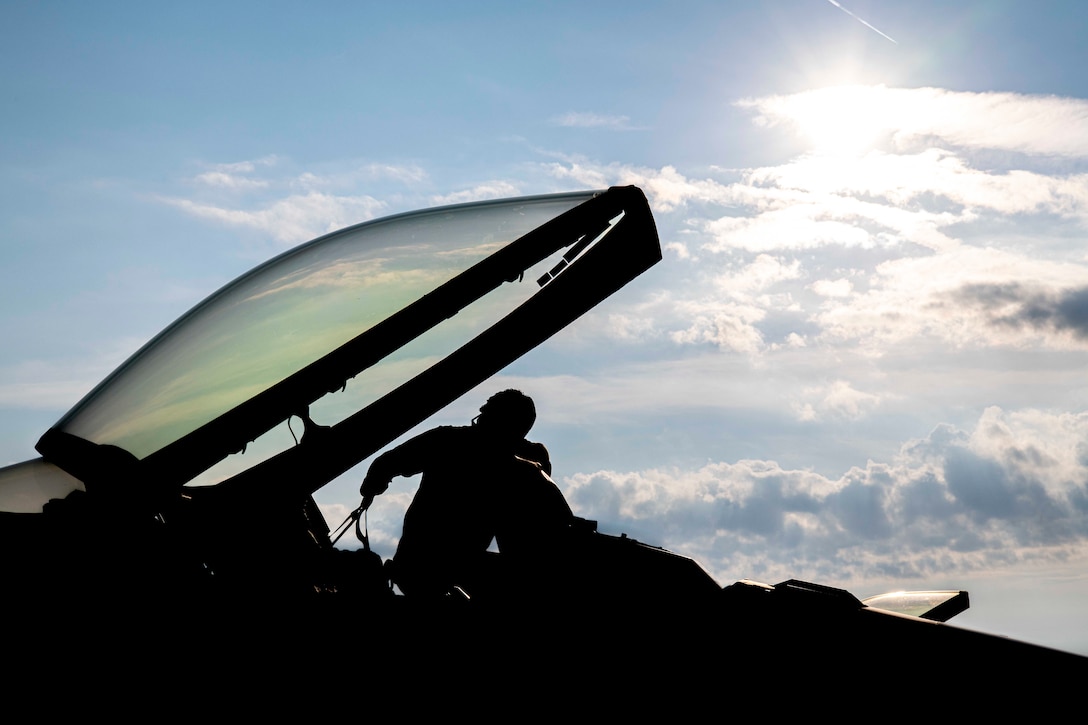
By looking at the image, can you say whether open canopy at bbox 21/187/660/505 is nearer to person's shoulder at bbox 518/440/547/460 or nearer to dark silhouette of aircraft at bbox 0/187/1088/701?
dark silhouette of aircraft at bbox 0/187/1088/701

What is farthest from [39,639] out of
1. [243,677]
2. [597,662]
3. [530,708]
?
[597,662]

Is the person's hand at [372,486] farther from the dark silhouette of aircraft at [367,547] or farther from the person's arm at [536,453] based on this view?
the person's arm at [536,453]

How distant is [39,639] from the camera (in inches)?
132

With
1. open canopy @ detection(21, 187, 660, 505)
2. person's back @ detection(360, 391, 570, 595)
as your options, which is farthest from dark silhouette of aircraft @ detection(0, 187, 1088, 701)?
person's back @ detection(360, 391, 570, 595)

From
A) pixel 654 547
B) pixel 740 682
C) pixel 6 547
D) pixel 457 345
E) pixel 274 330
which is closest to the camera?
pixel 740 682

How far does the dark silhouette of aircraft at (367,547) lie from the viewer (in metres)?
3.36

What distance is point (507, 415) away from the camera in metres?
4.43

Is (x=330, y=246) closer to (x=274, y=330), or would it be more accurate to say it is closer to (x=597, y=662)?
(x=274, y=330)

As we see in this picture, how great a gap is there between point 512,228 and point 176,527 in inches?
79.8

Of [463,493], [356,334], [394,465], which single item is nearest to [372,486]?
[394,465]

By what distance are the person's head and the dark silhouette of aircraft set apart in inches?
6.9

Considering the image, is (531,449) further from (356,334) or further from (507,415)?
(356,334)

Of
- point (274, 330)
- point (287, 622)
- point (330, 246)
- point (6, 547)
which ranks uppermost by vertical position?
point (330, 246)

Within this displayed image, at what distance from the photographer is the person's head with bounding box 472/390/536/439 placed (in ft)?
14.5
